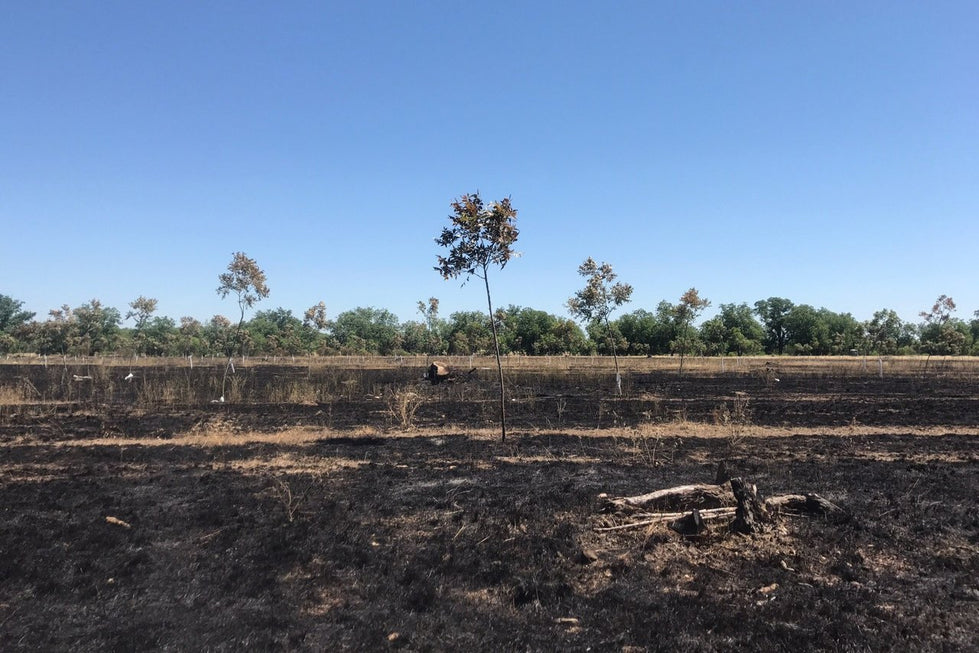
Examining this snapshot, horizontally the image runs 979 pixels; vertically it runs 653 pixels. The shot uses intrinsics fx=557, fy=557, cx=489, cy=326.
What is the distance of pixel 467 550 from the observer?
586 centimetres

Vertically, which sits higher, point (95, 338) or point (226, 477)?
point (95, 338)

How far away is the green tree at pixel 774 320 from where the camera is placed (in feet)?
327

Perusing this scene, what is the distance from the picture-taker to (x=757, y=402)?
20219mm

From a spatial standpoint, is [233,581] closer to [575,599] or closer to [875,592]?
[575,599]

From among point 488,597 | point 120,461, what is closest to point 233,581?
point 488,597

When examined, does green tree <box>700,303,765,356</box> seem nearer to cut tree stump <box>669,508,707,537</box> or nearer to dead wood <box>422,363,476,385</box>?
dead wood <box>422,363,476,385</box>

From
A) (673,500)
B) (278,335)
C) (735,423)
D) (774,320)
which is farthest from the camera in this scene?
(774,320)

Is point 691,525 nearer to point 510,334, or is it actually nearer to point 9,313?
point 510,334

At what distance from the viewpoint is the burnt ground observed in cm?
422

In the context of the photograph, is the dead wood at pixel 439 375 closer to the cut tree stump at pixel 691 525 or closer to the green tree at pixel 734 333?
the cut tree stump at pixel 691 525

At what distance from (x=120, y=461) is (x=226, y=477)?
293cm

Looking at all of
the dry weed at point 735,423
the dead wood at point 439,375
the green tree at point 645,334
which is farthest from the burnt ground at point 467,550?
the green tree at point 645,334

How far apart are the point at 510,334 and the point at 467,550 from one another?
8054 cm

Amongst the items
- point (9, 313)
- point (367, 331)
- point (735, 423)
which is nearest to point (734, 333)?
point (367, 331)
